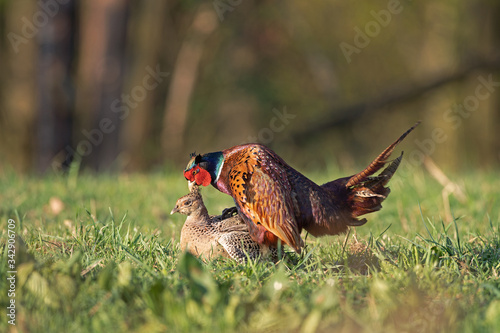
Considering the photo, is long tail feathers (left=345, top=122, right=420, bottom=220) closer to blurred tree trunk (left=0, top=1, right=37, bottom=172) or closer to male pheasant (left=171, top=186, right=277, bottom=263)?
male pheasant (left=171, top=186, right=277, bottom=263)

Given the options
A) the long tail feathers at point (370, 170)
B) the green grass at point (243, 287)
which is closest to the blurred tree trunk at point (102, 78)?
the green grass at point (243, 287)

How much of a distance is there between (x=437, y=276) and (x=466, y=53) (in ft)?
33.7

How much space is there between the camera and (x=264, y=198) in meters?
3.56

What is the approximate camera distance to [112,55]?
11445 millimetres

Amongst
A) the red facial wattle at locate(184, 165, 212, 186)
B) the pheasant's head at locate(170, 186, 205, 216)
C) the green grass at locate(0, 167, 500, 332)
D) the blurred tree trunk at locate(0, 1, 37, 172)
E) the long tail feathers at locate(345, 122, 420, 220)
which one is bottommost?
the green grass at locate(0, 167, 500, 332)

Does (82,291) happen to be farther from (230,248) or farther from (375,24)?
(375,24)

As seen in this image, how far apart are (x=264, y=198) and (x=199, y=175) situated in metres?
0.42

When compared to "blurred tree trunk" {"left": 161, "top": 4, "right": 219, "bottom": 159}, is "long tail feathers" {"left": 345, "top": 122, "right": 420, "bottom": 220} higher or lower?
lower

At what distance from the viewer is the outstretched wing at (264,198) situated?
3.56 m

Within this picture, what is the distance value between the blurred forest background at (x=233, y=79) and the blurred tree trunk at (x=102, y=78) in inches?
1.0

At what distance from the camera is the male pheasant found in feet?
11.9

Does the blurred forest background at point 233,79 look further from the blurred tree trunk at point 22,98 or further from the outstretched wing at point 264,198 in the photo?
the outstretched wing at point 264,198

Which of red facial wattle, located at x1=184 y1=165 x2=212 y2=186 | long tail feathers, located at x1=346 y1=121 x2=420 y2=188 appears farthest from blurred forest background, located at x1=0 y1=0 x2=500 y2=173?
long tail feathers, located at x1=346 y1=121 x2=420 y2=188

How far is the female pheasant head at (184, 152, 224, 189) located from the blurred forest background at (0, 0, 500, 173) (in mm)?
3942
